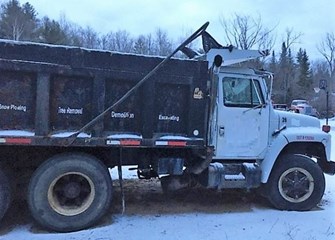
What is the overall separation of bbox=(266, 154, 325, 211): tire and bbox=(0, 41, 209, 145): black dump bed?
1591 mm

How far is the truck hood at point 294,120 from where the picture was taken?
280 inches

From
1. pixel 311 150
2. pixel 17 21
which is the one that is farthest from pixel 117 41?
pixel 311 150

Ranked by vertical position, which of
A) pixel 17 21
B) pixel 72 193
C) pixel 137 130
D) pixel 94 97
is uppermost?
pixel 17 21

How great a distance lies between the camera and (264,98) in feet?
23.0

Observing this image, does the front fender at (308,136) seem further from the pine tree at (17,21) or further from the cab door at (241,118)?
the pine tree at (17,21)

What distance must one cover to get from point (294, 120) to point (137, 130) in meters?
2.92

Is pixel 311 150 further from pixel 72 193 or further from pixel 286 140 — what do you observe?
pixel 72 193

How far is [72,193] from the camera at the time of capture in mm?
5762

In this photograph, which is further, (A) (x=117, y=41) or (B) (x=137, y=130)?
(A) (x=117, y=41)

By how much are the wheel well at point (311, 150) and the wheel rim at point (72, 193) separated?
3.31 meters

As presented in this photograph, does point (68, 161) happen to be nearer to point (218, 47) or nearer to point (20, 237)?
point (20, 237)

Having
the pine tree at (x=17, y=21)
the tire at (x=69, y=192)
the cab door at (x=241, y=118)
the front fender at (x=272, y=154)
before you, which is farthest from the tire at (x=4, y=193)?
the pine tree at (x=17, y=21)

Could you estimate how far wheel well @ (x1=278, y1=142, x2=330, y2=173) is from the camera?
7.16 metres

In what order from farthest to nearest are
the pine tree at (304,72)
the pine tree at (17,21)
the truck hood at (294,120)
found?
the pine tree at (304,72)
the pine tree at (17,21)
the truck hood at (294,120)
